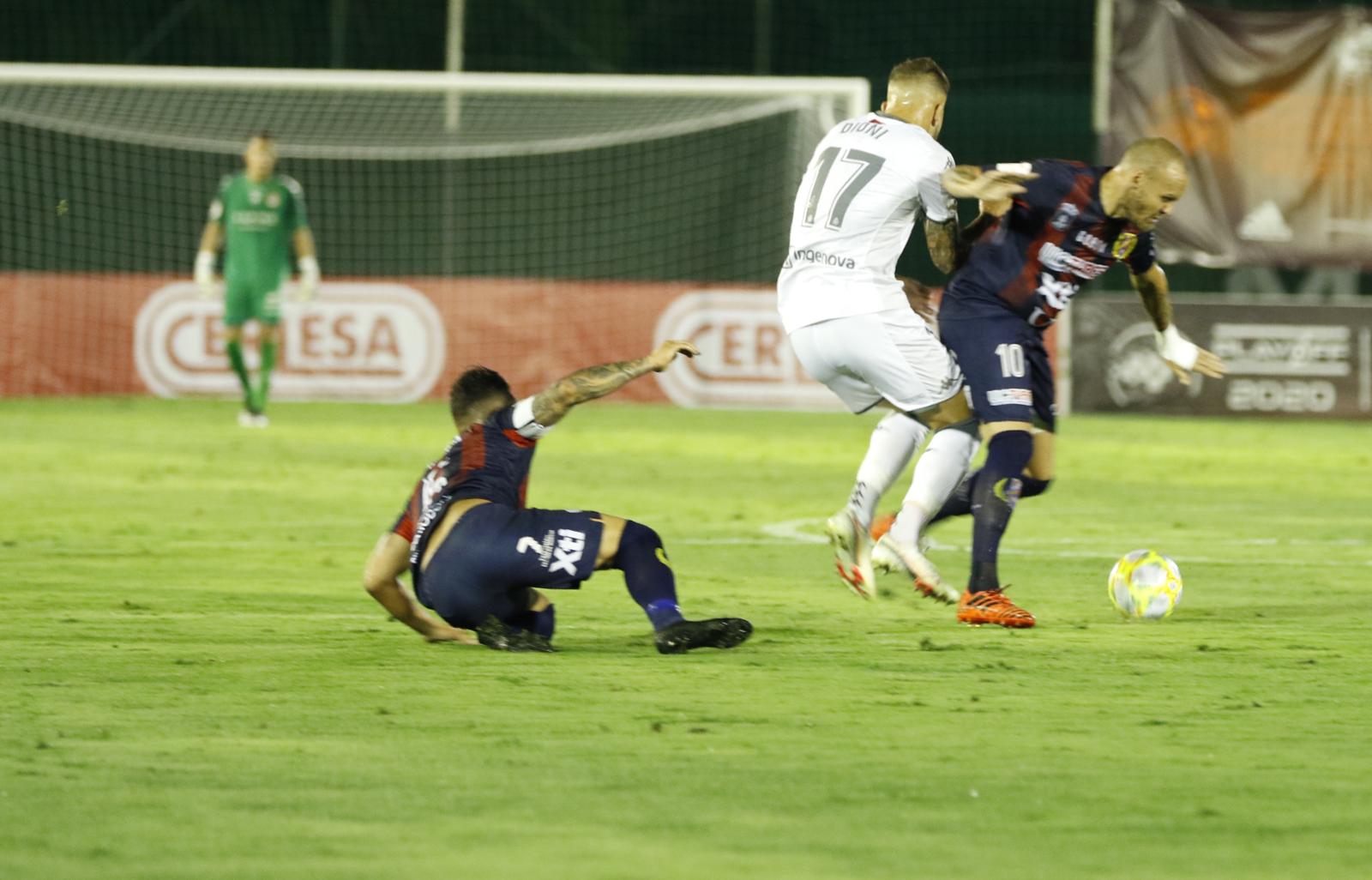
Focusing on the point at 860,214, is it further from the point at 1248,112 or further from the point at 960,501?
the point at 1248,112

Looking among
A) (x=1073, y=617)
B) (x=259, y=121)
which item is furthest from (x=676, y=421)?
(x=1073, y=617)

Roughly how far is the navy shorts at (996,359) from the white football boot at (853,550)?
0.64 metres

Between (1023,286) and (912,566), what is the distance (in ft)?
3.69

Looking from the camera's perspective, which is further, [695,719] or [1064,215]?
[1064,215]

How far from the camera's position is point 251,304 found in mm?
18500

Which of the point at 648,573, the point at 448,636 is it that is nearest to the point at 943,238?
the point at 648,573

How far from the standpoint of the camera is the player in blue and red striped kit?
7.36 metres

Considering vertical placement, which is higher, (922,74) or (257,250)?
(922,74)

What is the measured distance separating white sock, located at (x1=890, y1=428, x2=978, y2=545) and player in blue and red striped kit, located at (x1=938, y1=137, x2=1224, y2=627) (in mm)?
104

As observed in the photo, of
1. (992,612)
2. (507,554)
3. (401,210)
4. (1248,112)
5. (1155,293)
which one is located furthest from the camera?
(401,210)

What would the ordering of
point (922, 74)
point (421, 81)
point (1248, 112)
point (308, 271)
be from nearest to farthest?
1. point (922, 74)
2. point (308, 271)
3. point (421, 81)
4. point (1248, 112)

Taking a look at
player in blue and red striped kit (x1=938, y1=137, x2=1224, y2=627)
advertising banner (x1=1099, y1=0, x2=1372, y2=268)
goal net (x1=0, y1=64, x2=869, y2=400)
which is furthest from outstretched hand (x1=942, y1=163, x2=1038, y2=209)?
advertising banner (x1=1099, y1=0, x2=1372, y2=268)

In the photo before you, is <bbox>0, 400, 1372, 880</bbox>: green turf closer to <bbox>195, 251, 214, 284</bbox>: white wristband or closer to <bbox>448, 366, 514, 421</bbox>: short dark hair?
<bbox>448, 366, 514, 421</bbox>: short dark hair

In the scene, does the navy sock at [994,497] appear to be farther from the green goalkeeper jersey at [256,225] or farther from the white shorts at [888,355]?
the green goalkeeper jersey at [256,225]
